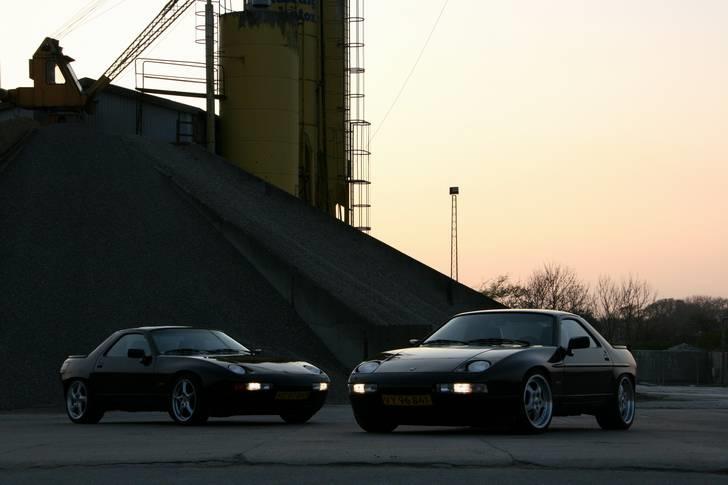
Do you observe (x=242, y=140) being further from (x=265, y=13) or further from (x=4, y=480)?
(x=4, y=480)

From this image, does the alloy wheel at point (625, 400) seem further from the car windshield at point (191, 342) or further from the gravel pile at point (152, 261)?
the gravel pile at point (152, 261)

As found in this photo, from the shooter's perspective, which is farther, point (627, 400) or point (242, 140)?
point (242, 140)

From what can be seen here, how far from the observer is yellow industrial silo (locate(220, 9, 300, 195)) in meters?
56.5

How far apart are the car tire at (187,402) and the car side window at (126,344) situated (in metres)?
1.09

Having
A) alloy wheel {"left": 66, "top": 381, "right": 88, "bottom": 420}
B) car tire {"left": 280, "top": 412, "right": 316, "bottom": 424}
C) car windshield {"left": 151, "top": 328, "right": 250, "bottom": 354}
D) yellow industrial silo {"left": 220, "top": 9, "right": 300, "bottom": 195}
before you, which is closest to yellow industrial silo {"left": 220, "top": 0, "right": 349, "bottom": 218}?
yellow industrial silo {"left": 220, "top": 9, "right": 300, "bottom": 195}

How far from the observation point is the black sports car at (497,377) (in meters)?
13.5

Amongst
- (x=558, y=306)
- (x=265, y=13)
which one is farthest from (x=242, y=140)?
(x=558, y=306)

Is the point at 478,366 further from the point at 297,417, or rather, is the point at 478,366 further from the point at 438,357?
the point at 297,417

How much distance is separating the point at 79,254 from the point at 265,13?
2480cm

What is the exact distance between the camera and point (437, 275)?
45.5 metres

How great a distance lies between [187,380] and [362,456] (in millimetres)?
6700

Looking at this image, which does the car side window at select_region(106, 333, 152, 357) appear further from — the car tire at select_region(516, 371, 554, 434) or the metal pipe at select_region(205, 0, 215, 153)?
the metal pipe at select_region(205, 0, 215, 153)

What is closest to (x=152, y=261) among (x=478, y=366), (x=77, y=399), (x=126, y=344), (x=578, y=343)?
(x=77, y=399)

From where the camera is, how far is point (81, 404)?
18312 mm
